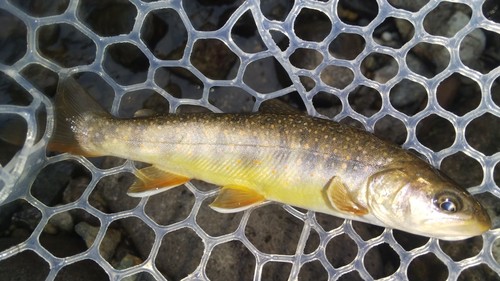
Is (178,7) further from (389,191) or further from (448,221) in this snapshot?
(448,221)

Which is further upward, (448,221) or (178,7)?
(178,7)

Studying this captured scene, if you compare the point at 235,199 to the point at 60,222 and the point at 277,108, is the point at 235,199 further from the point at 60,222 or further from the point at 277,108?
the point at 60,222

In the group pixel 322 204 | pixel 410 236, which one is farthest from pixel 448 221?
pixel 410 236

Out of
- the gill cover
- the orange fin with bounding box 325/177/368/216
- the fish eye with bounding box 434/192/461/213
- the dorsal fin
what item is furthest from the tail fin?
the fish eye with bounding box 434/192/461/213

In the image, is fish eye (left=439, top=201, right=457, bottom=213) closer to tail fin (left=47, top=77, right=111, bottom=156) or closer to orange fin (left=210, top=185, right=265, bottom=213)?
orange fin (left=210, top=185, right=265, bottom=213)

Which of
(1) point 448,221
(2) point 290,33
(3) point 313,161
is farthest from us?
(2) point 290,33

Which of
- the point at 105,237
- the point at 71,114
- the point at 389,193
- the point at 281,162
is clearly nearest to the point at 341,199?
the point at 389,193

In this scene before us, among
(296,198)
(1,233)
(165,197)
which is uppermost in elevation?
(296,198)
